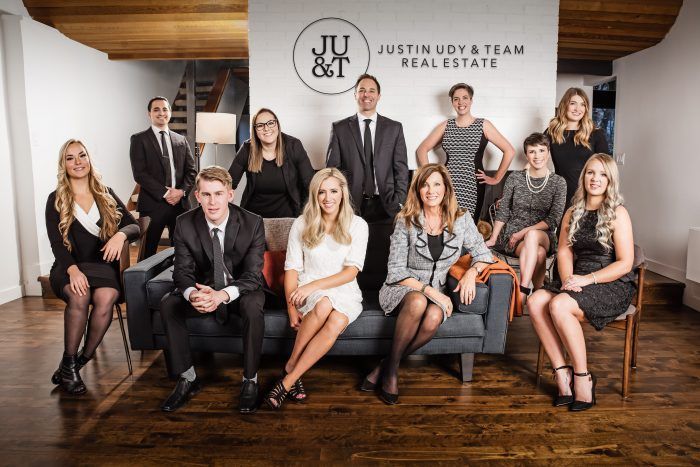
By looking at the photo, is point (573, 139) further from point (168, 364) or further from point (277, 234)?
point (168, 364)

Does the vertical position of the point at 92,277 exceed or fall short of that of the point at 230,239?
it falls short

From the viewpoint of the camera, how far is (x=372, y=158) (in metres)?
3.94

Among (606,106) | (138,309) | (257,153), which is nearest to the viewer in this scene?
(138,309)

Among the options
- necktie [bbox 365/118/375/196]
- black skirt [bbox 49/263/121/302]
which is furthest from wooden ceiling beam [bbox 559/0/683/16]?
black skirt [bbox 49/263/121/302]

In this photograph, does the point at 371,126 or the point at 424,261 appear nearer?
the point at 424,261

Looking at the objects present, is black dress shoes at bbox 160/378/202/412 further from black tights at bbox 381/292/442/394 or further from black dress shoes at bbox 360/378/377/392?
black tights at bbox 381/292/442/394

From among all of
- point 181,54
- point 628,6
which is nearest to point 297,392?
point 628,6

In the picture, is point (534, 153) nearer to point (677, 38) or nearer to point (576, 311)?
point (576, 311)

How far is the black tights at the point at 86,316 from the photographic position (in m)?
2.93

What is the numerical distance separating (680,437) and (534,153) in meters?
1.88

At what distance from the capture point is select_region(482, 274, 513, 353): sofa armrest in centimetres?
Result: 296

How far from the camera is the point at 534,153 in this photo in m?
3.58

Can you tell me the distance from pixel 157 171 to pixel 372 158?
1.67m

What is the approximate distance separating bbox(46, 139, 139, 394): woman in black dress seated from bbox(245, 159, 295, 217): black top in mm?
876
